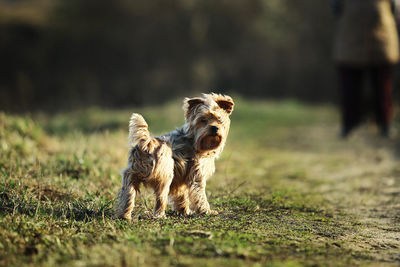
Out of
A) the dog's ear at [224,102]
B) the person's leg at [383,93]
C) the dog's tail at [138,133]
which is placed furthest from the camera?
the person's leg at [383,93]

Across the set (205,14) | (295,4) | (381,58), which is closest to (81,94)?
(205,14)

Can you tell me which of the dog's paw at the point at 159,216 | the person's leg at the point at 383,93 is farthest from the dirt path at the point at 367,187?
the dog's paw at the point at 159,216

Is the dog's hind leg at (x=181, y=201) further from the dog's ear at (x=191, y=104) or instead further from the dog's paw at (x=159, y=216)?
the dog's ear at (x=191, y=104)

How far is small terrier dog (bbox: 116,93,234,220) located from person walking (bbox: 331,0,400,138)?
6.21m

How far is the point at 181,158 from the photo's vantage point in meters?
4.27

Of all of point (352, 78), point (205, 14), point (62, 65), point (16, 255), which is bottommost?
point (16, 255)

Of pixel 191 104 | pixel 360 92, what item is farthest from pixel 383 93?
pixel 191 104

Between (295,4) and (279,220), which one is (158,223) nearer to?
(279,220)

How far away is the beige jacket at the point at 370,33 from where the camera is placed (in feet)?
30.7

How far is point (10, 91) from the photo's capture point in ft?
54.4

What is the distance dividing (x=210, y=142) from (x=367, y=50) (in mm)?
6595

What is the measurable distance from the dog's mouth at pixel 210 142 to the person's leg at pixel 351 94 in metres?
6.81

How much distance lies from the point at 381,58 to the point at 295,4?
39.5 ft

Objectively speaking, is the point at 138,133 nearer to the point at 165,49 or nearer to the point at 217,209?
the point at 217,209
